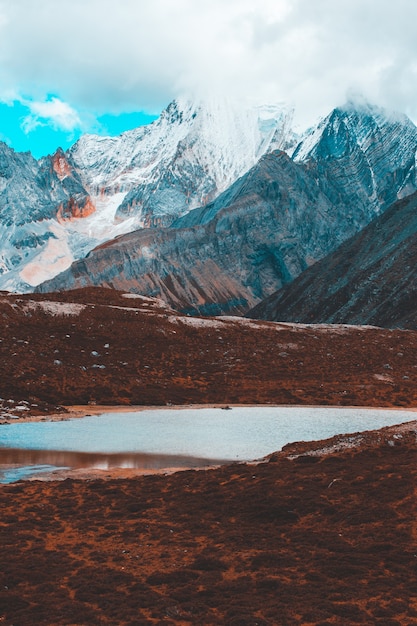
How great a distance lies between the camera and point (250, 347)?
338ft

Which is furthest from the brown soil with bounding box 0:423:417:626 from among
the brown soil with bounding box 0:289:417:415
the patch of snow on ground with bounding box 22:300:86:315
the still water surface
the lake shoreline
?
the patch of snow on ground with bounding box 22:300:86:315

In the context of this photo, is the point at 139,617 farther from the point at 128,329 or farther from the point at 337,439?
the point at 128,329

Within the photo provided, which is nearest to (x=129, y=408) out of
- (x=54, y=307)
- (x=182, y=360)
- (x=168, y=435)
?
(x=168, y=435)

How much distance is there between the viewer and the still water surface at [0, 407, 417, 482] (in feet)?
152

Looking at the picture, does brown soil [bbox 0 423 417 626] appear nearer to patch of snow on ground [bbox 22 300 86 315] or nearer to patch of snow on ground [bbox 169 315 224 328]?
patch of snow on ground [bbox 22 300 86 315]

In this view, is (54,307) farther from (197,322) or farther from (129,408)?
(129,408)

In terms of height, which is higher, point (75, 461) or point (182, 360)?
point (182, 360)

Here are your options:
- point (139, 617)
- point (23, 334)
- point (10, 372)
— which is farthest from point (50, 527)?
point (23, 334)

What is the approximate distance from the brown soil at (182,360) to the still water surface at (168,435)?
9.73 m

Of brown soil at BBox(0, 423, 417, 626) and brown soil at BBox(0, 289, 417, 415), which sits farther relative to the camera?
brown soil at BBox(0, 289, 417, 415)

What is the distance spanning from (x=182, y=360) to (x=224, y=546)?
68.9m

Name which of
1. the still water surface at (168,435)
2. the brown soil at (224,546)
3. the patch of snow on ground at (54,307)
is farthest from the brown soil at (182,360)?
the brown soil at (224,546)

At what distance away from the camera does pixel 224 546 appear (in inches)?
1073

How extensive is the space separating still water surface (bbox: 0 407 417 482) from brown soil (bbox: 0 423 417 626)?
7.79m
